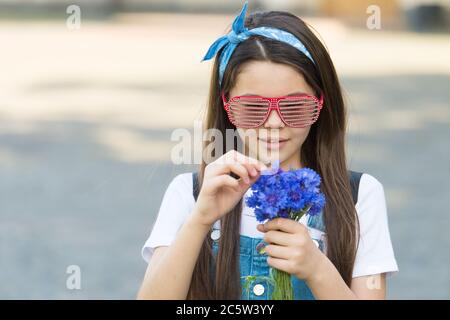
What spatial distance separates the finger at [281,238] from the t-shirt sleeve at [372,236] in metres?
0.46

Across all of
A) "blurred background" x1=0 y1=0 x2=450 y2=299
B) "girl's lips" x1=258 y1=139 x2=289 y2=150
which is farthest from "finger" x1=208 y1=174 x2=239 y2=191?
"blurred background" x1=0 y1=0 x2=450 y2=299

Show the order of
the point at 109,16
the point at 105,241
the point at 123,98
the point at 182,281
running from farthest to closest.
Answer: the point at 109,16, the point at 123,98, the point at 105,241, the point at 182,281

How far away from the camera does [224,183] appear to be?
83.5 inches

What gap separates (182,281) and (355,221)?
56 cm

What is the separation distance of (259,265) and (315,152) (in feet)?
1.36

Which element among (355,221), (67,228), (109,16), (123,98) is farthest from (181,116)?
(109,16)

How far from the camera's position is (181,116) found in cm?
1103

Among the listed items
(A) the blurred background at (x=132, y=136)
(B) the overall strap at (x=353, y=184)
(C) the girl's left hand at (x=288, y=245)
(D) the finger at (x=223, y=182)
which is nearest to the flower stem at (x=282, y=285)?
(C) the girl's left hand at (x=288, y=245)

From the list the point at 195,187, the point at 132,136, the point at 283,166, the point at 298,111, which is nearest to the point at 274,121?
the point at 298,111

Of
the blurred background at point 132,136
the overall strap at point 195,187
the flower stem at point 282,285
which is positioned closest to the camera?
the flower stem at point 282,285

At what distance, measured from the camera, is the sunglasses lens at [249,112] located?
2422mm

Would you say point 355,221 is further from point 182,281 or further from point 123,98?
point 123,98

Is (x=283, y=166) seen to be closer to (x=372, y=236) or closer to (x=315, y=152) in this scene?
(x=315, y=152)

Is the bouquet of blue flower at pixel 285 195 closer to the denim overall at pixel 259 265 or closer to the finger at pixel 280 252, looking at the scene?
the finger at pixel 280 252
